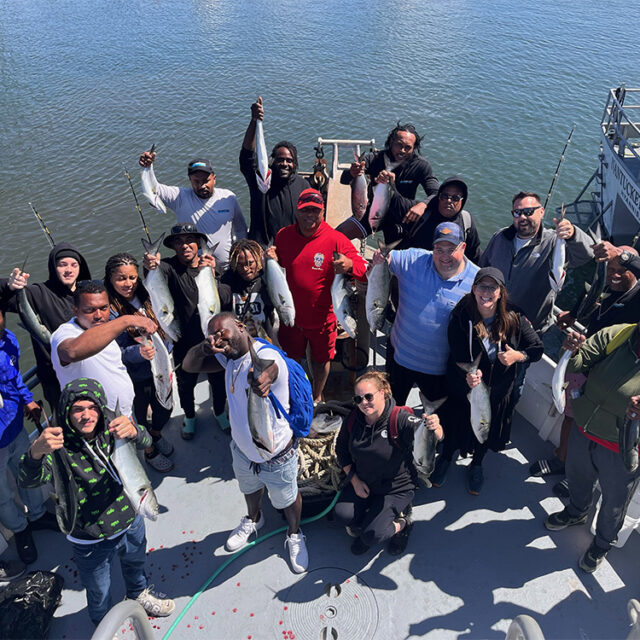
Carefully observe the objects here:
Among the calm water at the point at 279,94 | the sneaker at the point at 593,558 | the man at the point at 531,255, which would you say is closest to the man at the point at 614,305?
the man at the point at 531,255

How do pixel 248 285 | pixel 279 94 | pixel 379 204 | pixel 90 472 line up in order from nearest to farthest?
pixel 90 472
pixel 248 285
pixel 379 204
pixel 279 94

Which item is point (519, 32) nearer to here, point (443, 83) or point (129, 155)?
point (443, 83)

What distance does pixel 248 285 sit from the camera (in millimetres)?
4566

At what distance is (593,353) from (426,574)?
2.35 meters

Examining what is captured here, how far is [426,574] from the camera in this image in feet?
13.7

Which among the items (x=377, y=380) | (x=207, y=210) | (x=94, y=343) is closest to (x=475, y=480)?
(x=377, y=380)

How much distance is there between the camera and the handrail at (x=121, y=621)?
2373 mm

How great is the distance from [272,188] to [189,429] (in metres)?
2.91

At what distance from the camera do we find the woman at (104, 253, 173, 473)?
4.13 m

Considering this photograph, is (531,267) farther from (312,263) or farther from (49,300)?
(49,300)

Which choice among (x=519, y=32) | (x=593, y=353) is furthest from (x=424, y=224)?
(x=519, y=32)

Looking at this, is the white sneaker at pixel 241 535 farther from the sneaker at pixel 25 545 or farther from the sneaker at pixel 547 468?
the sneaker at pixel 547 468

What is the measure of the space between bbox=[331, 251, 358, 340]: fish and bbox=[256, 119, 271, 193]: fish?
4.74ft

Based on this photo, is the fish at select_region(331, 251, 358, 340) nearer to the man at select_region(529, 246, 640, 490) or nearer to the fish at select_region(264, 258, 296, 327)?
the fish at select_region(264, 258, 296, 327)
